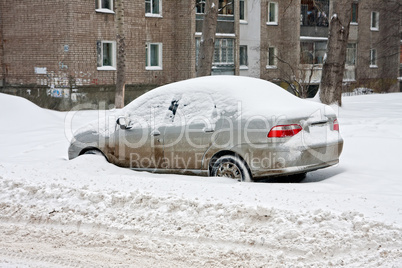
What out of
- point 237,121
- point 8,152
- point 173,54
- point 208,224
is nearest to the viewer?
point 208,224

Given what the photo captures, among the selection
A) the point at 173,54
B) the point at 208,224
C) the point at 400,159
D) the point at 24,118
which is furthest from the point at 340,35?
the point at 173,54

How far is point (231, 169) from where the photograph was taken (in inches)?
309

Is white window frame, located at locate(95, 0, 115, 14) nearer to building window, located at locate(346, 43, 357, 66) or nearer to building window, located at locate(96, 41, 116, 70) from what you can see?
building window, located at locate(96, 41, 116, 70)

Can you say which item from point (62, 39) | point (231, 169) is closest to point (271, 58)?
point (62, 39)

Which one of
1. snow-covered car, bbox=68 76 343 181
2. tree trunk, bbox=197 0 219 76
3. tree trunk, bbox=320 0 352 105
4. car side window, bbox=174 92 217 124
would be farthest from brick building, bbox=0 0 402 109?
car side window, bbox=174 92 217 124

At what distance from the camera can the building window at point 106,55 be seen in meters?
27.5

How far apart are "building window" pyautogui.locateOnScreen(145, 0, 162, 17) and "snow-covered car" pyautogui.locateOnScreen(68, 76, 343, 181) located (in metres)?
21.6

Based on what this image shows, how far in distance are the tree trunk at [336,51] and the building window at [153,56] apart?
14297 millimetres

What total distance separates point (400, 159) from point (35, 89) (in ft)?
68.6

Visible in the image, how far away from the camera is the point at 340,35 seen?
690 inches

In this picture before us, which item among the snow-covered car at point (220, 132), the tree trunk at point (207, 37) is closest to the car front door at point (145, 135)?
the snow-covered car at point (220, 132)

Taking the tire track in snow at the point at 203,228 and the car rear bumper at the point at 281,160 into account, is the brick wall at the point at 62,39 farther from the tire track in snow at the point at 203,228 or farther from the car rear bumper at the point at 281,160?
the car rear bumper at the point at 281,160

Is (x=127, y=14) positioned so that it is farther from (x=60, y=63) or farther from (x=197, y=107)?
(x=197, y=107)

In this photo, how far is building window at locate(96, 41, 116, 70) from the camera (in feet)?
90.4
